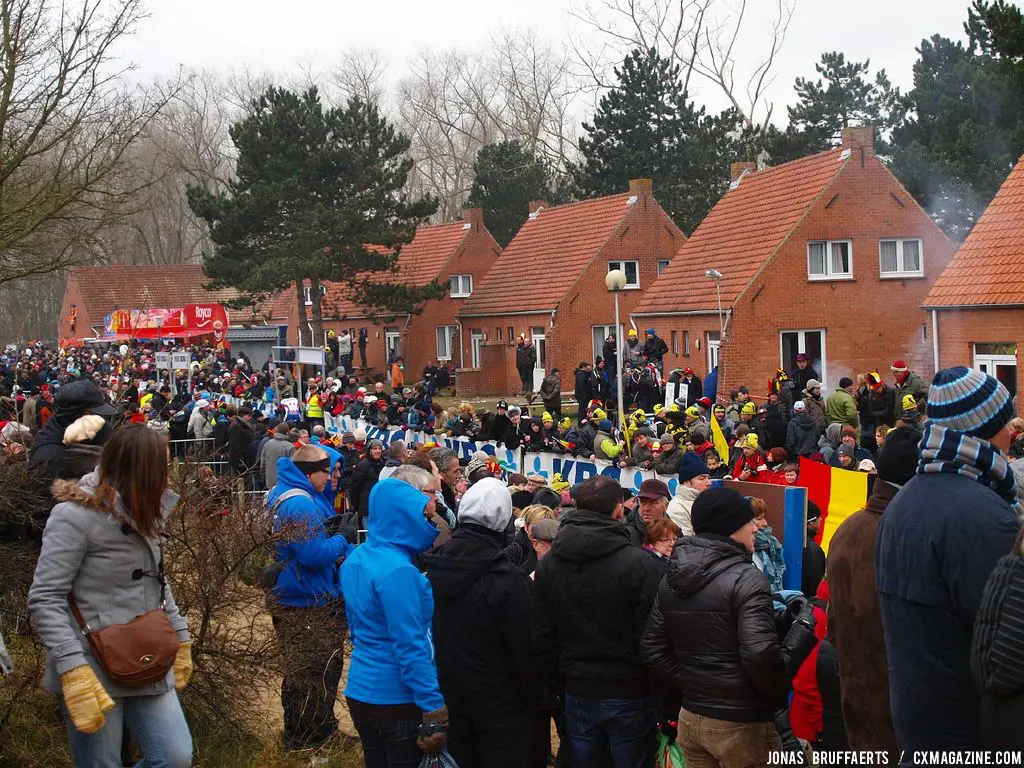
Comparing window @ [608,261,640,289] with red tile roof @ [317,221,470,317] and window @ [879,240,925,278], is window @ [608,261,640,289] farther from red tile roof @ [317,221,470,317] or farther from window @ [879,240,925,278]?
window @ [879,240,925,278]

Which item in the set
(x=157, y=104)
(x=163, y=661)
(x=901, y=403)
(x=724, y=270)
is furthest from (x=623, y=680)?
(x=724, y=270)

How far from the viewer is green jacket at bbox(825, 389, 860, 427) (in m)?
18.4

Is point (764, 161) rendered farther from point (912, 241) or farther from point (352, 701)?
point (352, 701)

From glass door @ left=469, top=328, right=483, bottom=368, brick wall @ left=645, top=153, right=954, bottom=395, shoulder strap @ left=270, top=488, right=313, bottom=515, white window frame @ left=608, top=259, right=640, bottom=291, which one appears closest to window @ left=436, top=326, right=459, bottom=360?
glass door @ left=469, top=328, right=483, bottom=368

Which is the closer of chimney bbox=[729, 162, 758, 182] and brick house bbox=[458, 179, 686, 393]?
chimney bbox=[729, 162, 758, 182]

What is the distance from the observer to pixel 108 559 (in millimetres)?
4672

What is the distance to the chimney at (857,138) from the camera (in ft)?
106

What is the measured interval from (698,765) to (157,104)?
11.6 meters

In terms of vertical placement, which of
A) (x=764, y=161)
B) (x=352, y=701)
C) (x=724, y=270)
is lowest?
(x=352, y=701)

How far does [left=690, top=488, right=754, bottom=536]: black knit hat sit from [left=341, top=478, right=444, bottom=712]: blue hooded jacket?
1220 millimetres

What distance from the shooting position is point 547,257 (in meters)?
45.3

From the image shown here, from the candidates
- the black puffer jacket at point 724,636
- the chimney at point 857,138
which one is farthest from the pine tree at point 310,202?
the black puffer jacket at point 724,636

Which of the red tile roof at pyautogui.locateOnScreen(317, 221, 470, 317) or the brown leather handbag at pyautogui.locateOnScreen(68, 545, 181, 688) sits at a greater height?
the red tile roof at pyautogui.locateOnScreen(317, 221, 470, 317)

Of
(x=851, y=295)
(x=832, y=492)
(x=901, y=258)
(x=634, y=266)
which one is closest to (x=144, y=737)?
(x=832, y=492)
